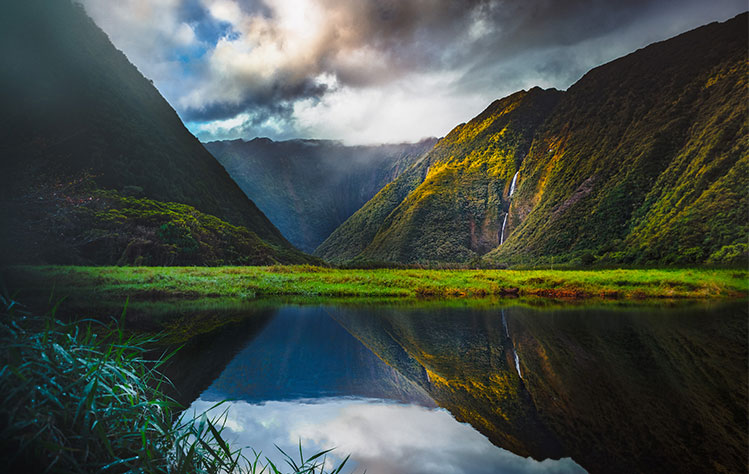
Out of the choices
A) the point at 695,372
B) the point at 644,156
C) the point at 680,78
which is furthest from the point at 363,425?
the point at 680,78

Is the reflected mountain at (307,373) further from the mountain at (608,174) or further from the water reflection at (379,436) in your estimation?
the mountain at (608,174)

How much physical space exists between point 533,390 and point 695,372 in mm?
4086

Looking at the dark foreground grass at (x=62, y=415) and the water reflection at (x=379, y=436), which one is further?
the water reflection at (x=379, y=436)

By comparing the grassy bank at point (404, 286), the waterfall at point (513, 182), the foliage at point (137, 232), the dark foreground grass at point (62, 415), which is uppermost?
the waterfall at point (513, 182)

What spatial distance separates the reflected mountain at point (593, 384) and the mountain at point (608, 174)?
39449mm

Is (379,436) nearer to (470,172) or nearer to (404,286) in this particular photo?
(404,286)

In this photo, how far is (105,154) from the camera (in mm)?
47688

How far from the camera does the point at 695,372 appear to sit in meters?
8.02

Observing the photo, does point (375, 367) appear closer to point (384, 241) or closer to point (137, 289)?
point (137, 289)

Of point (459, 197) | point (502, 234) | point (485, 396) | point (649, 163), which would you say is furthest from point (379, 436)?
point (459, 197)

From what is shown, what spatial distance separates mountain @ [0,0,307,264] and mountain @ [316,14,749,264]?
49.5m

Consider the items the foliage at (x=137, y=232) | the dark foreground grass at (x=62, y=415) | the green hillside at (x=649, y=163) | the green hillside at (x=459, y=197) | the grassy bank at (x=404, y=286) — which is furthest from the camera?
the green hillside at (x=459, y=197)

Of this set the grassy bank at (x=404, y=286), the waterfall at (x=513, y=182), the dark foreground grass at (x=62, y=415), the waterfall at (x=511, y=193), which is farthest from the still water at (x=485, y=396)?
the waterfall at (x=513, y=182)

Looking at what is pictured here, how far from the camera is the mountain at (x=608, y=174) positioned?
5250cm
